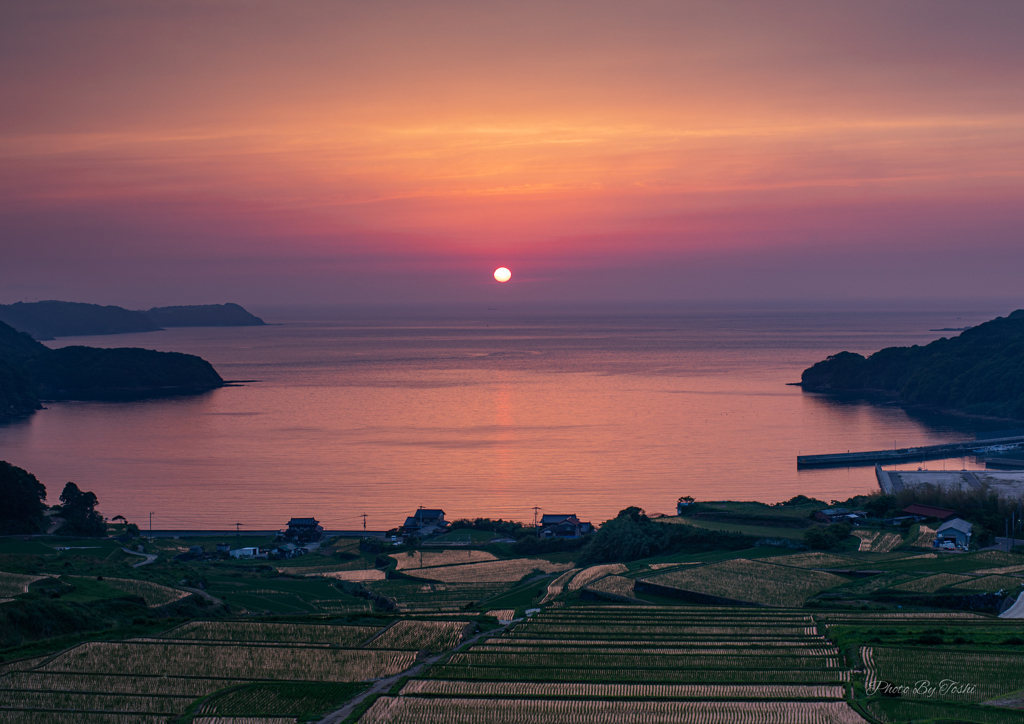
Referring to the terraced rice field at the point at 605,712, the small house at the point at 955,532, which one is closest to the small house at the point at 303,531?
the terraced rice field at the point at 605,712

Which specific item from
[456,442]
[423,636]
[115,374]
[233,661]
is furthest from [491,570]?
[115,374]

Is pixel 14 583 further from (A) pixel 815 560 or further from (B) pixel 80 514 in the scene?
(A) pixel 815 560

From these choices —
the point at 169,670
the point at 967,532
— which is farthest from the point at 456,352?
the point at 169,670

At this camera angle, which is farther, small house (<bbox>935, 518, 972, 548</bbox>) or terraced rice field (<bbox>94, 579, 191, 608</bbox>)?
small house (<bbox>935, 518, 972, 548</bbox>)

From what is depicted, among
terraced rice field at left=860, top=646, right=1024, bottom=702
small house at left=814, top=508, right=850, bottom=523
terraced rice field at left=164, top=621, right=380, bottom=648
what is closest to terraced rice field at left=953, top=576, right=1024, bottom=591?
terraced rice field at left=860, top=646, right=1024, bottom=702

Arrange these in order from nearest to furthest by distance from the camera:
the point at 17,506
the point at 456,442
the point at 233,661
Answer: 1. the point at 233,661
2. the point at 17,506
3. the point at 456,442

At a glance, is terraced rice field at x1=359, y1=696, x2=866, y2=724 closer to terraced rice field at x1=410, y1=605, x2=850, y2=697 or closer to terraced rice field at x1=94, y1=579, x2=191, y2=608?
terraced rice field at x1=410, y1=605, x2=850, y2=697
